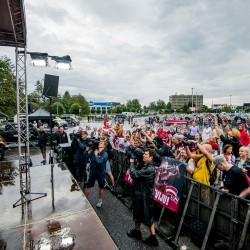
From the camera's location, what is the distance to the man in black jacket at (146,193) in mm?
3879

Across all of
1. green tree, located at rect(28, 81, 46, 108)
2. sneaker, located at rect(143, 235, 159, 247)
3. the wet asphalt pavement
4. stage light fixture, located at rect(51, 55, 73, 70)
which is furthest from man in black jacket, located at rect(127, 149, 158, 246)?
green tree, located at rect(28, 81, 46, 108)

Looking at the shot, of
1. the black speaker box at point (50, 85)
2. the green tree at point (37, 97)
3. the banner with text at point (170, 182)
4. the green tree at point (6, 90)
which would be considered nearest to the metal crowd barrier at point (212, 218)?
the banner with text at point (170, 182)

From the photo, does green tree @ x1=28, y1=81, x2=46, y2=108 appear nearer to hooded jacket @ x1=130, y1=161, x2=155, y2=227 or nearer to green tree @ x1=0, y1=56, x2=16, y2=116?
green tree @ x1=0, y1=56, x2=16, y2=116

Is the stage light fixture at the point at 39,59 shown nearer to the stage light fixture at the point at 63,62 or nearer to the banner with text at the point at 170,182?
the stage light fixture at the point at 63,62

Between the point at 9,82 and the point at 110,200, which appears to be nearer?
the point at 110,200

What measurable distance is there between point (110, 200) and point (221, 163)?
3.61 meters

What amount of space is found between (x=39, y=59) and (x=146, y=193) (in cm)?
534

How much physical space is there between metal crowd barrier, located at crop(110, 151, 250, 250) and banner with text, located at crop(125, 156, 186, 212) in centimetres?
23

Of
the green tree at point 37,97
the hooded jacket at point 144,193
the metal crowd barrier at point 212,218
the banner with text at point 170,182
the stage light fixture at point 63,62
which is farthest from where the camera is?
the green tree at point 37,97

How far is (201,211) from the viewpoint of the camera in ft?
12.6

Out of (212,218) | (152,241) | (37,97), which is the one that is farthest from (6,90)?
(37,97)

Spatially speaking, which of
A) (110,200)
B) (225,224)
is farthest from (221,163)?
(110,200)

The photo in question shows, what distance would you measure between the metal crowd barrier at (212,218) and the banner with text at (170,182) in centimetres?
23

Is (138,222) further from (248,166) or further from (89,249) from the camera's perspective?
(248,166)
